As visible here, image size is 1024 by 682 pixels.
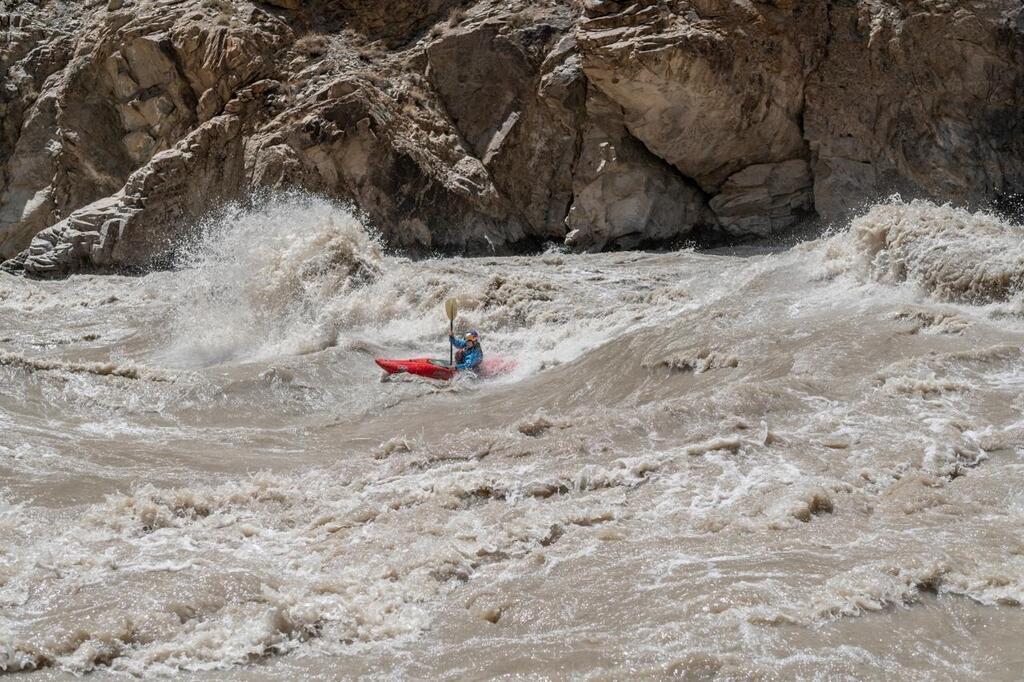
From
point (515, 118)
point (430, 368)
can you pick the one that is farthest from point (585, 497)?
point (515, 118)

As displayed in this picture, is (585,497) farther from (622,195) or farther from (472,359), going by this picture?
(622,195)

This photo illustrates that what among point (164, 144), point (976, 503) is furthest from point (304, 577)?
point (164, 144)

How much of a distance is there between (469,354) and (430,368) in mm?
468

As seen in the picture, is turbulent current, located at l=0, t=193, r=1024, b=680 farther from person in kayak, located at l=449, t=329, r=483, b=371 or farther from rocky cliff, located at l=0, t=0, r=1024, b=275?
rocky cliff, located at l=0, t=0, r=1024, b=275

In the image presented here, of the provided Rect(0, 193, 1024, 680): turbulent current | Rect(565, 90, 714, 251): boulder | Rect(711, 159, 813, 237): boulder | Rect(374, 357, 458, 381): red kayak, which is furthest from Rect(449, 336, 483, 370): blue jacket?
Rect(711, 159, 813, 237): boulder

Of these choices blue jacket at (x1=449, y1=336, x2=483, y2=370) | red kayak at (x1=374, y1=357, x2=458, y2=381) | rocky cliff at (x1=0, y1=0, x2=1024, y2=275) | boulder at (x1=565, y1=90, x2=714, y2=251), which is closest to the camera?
red kayak at (x1=374, y1=357, x2=458, y2=381)

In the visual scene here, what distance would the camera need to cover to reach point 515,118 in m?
15.7

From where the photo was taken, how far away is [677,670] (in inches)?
116

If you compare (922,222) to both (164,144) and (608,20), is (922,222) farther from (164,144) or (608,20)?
(164,144)

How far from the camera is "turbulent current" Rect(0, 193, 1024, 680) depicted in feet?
10.5

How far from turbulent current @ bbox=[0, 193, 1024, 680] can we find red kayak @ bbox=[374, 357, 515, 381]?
6.9 inches

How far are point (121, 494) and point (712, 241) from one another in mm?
11710

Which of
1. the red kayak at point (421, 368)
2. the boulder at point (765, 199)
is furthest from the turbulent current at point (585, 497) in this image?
the boulder at point (765, 199)

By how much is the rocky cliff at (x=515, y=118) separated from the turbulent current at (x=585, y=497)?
5.70 meters
